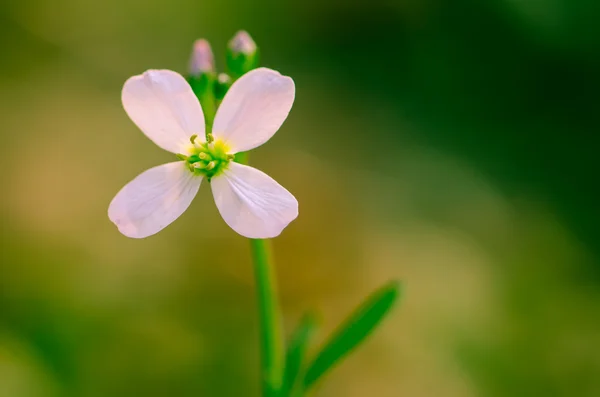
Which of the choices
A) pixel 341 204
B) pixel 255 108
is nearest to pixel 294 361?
pixel 255 108

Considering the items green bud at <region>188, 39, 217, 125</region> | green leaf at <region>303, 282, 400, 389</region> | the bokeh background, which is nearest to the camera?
green bud at <region>188, 39, 217, 125</region>

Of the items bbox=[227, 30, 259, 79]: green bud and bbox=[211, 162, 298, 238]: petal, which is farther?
bbox=[227, 30, 259, 79]: green bud

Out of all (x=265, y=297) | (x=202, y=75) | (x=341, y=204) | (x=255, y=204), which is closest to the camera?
(x=255, y=204)

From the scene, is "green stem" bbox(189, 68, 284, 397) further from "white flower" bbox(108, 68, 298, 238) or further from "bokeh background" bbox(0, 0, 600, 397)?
"bokeh background" bbox(0, 0, 600, 397)

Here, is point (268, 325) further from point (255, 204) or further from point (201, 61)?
point (201, 61)

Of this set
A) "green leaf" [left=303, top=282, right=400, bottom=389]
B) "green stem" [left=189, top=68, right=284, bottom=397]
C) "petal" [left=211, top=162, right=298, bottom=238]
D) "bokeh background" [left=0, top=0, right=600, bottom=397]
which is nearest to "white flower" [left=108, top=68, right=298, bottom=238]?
"petal" [left=211, top=162, right=298, bottom=238]

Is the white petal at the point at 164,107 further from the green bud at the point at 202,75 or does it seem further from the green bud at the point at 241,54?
the green bud at the point at 241,54

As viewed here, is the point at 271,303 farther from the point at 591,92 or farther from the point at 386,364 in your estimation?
the point at 591,92

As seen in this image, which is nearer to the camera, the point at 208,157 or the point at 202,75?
the point at 208,157
